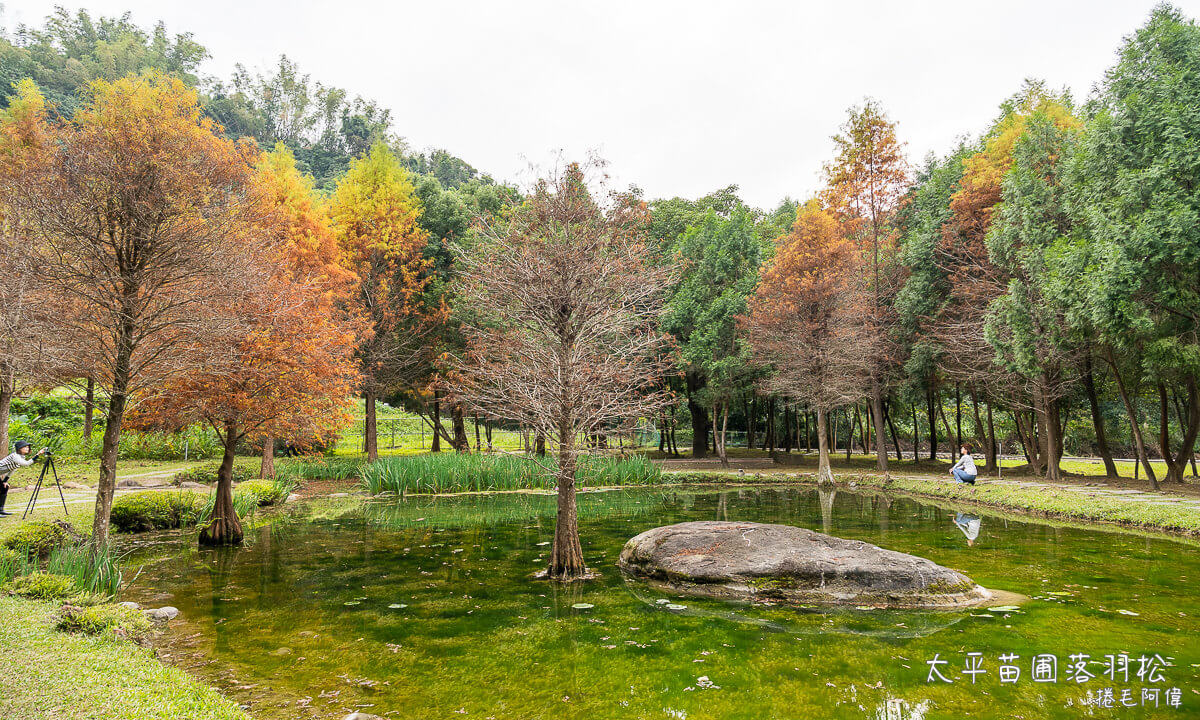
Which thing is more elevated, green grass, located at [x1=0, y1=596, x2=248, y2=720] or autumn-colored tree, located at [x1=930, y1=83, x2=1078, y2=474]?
autumn-colored tree, located at [x1=930, y1=83, x2=1078, y2=474]

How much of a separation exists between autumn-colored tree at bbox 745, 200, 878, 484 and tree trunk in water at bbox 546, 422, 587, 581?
1429cm

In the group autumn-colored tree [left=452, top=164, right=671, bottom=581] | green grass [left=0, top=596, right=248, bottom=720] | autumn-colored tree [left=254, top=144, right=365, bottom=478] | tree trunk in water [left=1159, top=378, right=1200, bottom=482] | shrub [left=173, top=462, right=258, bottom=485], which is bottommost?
shrub [left=173, top=462, right=258, bottom=485]

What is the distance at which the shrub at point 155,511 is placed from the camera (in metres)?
11.7

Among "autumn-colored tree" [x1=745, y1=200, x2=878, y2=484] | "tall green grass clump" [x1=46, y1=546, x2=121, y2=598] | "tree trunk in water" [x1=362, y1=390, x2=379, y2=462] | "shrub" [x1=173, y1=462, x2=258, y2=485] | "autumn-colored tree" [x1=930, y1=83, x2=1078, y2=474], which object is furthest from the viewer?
"tree trunk in water" [x1=362, y1=390, x2=379, y2=462]

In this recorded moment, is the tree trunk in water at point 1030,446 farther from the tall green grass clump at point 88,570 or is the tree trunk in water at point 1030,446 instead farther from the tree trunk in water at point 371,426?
the tall green grass clump at point 88,570

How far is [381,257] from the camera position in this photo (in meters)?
23.8

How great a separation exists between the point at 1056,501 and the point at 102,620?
58.3 feet

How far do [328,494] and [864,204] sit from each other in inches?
921

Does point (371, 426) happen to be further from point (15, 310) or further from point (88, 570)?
point (88, 570)

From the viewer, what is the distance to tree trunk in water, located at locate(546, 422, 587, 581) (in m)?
8.04

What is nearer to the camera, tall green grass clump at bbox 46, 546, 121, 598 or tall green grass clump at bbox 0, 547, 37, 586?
tall green grass clump at bbox 0, 547, 37, 586

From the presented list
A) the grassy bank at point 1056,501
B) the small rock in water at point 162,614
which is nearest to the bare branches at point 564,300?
the small rock in water at point 162,614

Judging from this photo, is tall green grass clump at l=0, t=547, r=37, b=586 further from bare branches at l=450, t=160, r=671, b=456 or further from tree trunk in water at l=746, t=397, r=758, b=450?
tree trunk in water at l=746, t=397, r=758, b=450

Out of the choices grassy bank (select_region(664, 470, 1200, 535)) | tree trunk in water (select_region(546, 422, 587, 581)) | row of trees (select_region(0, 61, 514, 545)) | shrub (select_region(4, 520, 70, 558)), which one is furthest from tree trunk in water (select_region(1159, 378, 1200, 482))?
shrub (select_region(4, 520, 70, 558))
